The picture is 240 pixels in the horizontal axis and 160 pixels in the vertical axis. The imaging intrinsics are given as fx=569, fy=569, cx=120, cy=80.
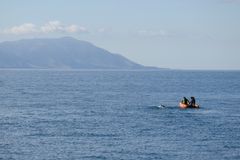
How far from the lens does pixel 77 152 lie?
5969 centimetres

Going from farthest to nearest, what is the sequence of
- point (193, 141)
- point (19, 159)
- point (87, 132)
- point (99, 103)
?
point (99, 103) < point (87, 132) < point (193, 141) < point (19, 159)

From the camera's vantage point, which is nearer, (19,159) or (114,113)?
(19,159)

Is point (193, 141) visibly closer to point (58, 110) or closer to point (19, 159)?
point (19, 159)

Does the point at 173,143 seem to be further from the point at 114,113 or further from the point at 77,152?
the point at 114,113

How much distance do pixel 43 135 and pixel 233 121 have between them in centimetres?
3102

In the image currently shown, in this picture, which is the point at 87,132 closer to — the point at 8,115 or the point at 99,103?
the point at 8,115

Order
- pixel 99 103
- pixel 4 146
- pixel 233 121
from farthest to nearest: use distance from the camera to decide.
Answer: pixel 99 103 < pixel 233 121 < pixel 4 146

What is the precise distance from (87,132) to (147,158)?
17.1 metres

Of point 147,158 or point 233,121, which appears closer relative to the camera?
point 147,158

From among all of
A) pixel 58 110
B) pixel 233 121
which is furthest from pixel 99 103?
pixel 233 121

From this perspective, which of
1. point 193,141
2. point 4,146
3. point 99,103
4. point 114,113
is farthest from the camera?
point 99,103

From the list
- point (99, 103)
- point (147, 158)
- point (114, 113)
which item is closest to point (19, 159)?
point (147, 158)

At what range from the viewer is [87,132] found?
239ft

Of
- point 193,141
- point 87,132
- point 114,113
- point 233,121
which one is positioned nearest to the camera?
point 193,141
